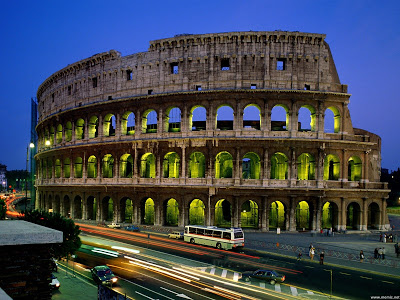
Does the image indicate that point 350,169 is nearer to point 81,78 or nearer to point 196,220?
point 196,220

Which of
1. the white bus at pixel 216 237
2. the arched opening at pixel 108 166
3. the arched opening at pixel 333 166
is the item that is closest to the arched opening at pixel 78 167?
the arched opening at pixel 108 166

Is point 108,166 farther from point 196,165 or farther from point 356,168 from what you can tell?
point 356,168

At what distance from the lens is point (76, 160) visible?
50.2 meters

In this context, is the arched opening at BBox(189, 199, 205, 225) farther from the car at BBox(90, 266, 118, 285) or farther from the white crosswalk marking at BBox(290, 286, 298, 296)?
the white crosswalk marking at BBox(290, 286, 298, 296)

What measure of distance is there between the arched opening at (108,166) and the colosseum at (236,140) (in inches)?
13.2

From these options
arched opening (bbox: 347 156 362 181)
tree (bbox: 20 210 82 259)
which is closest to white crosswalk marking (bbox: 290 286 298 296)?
tree (bbox: 20 210 82 259)

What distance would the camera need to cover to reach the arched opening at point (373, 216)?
41.0 meters

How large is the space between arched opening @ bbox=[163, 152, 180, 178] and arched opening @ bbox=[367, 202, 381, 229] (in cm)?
2456

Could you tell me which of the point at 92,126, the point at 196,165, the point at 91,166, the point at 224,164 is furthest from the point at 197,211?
the point at 92,126

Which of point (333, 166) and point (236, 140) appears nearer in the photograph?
point (236, 140)

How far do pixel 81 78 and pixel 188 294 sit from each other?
4029cm

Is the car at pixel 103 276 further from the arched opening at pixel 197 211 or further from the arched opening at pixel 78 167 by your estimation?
the arched opening at pixel 78 167

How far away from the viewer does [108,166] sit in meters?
48.2

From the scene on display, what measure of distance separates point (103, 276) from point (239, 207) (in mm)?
21739
